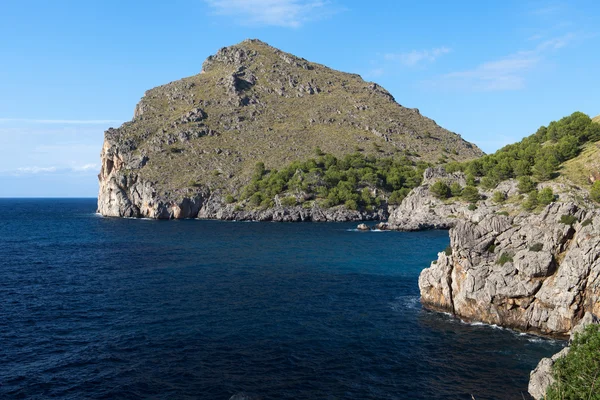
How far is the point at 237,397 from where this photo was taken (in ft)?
93.2

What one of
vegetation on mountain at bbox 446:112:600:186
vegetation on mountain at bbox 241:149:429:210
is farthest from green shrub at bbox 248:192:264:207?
vegetation on mountain at bbox 446:112:600:186

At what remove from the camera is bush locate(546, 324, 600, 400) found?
20.7 metres

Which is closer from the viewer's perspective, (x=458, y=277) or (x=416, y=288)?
(x=458, y=277)

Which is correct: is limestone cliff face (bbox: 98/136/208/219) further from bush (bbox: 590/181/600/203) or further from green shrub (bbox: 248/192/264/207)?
bush (bbox: 590/181/600/203)

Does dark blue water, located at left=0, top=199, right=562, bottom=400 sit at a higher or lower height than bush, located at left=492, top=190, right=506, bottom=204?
lower

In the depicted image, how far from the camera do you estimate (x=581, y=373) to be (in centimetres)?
2183

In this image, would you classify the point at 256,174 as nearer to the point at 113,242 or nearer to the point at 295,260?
the point at 113,242

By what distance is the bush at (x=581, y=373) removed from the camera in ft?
67.9

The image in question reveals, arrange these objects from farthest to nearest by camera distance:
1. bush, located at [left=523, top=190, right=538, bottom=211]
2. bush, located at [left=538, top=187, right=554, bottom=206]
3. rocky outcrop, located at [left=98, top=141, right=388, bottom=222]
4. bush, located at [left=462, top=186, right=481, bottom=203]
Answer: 1. rocky outcrop, located at [left=98, top=141, right=388, bottom=222]
2. bush, located at [left=462, top=186, right=481, bottom=203]
3. bush, located at [left=523, top=190, right=538, bottom=211]
4. bush, located at [left=538, top=187, right=554, bottom=206]

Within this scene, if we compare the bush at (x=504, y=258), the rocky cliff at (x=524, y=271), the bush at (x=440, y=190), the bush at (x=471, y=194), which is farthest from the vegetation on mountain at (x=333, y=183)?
the bush at (x=504, y=258)

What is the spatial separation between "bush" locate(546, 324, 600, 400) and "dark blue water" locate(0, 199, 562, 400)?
7763 mm

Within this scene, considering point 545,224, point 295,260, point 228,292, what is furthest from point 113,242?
point 545,224

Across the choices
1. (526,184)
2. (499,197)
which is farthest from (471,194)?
(526,184)

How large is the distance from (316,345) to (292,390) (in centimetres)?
861
